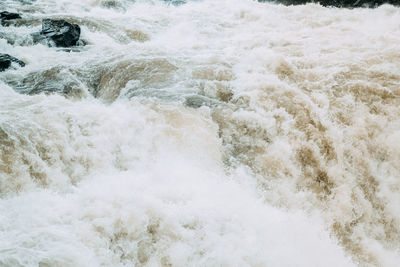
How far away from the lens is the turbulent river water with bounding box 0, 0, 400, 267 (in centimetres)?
309

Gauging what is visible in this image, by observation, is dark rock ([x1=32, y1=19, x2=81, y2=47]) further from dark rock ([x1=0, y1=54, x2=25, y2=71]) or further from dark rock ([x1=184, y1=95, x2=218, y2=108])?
dark rock ([x1=184, y1=95, x2=218, y2=108])

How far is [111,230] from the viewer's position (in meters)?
3.03

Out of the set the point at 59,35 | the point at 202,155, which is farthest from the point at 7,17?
the point at 202,155

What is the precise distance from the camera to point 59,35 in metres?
7.59

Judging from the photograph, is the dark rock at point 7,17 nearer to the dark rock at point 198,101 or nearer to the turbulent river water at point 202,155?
the turbulent river water at point 202,155

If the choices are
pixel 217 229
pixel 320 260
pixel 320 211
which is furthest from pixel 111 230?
pixel 320 211

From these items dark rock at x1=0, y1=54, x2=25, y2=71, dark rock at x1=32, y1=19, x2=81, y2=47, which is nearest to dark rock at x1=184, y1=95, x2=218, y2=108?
dark rock at x1=0, y1=54, x2=25, y2=71

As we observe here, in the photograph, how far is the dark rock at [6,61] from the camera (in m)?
6.14

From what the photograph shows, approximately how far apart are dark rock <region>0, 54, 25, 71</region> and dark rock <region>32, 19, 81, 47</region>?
113 cm

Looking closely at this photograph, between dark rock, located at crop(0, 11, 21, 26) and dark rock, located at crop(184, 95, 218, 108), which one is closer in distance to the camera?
dark rock, located at crop(184, 95, 218, 108)

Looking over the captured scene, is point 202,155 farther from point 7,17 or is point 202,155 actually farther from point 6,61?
point 7,17

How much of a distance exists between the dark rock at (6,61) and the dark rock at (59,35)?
3.72 ft

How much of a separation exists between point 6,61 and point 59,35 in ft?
5.51

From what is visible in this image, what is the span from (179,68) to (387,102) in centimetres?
363
